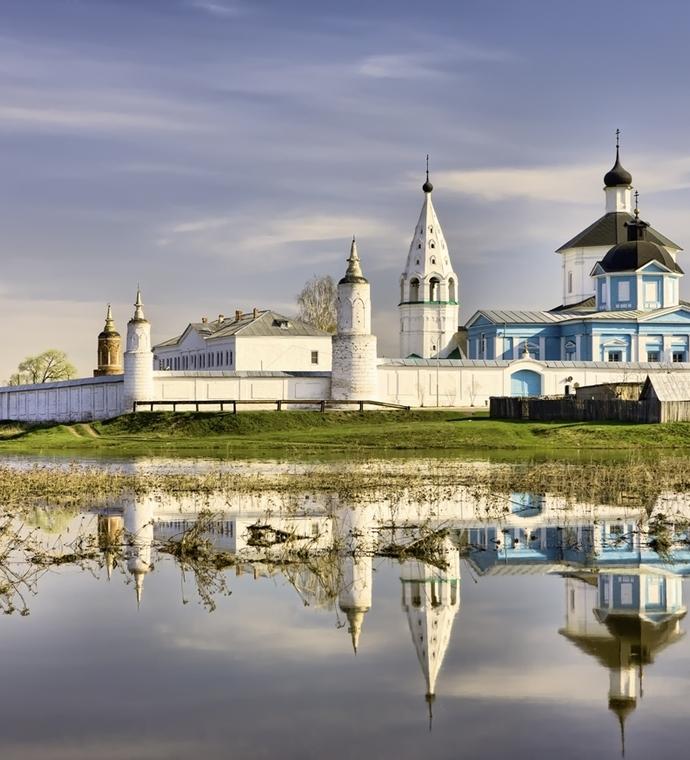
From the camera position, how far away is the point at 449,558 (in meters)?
16.0

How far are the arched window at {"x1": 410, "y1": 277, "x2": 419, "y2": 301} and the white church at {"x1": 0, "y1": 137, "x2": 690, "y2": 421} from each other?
0.22 ft

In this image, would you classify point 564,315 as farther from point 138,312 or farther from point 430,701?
point 430,701

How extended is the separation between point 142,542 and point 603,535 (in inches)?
240

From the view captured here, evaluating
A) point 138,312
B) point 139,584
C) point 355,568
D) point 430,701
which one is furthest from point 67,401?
point 430,701

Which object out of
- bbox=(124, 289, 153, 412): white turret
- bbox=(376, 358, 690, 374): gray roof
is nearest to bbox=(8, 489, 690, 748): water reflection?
bbox=(124, 289, 153, 412): white turret

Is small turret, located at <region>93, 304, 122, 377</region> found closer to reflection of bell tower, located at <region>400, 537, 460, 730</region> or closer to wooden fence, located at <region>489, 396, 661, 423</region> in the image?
wooden fence, located at <region>489, 396, 661, 423</region>

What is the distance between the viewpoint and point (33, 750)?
8.35 metres

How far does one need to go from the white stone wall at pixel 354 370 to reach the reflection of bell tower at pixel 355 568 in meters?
41.8

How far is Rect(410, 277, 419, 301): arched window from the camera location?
8881 cm

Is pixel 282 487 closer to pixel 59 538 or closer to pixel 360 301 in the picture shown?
pixel 59 538

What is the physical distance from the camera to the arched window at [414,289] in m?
88.8

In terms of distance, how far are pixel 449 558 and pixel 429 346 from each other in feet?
238

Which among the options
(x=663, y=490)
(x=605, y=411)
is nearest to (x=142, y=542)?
(x=663, y=490)

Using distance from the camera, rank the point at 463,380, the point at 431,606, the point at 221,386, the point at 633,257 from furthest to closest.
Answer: the point at 633,257, the point at 463,380, the point at 221,386, the point at 431,606
